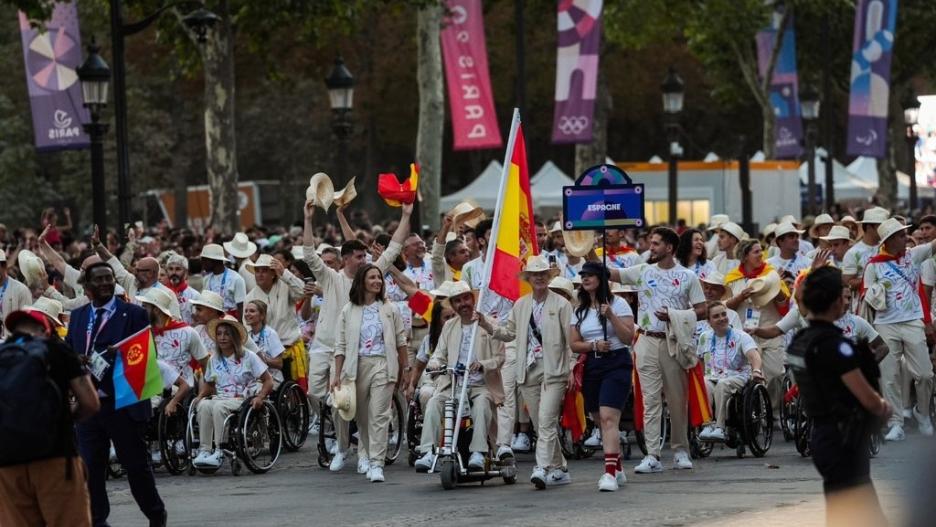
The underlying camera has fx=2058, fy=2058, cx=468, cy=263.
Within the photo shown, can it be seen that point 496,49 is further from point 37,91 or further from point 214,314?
point 214,314

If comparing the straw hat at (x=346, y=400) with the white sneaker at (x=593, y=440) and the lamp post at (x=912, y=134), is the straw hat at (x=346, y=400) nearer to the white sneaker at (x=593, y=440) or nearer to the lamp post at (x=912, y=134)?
the white sneaker at (x=593, y=440)

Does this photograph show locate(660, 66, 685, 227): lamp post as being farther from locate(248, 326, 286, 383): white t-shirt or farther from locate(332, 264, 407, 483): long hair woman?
locate(332, 264, 407, 483): long hair woman

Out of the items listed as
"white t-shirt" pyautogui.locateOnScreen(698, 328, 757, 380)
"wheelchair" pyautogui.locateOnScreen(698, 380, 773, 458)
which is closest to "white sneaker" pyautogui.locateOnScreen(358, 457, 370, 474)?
"wheelchair" pyautogui.locateOnScreen(698, 380, 773, 458)

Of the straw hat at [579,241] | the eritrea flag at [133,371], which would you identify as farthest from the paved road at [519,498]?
the straw hat at [579,241]

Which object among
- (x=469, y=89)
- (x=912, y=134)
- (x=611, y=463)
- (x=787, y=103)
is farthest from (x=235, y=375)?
(x=787, y=103)

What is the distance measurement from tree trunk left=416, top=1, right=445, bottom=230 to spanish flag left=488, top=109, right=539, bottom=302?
2295cm

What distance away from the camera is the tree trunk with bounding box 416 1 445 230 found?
40.0 metres

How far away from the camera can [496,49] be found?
66750 mm

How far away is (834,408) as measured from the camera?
958 centimetres

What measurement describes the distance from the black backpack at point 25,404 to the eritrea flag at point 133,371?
2.23 meters

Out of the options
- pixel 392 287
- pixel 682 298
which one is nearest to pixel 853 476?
pixel 682 298

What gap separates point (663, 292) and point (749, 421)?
152 centimetres

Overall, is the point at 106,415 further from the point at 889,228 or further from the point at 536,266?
the point at 889,228

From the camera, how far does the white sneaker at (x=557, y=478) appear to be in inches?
601
